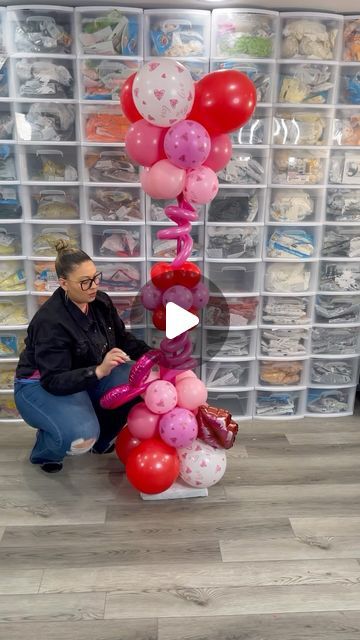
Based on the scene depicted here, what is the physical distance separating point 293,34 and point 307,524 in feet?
5.94

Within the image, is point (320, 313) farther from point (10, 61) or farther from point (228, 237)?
point (10, 61)

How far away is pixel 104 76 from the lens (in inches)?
75.4

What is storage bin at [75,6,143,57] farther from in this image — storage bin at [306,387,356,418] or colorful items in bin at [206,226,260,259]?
storage bin at [306,387,356,418]

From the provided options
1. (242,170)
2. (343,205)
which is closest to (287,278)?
(343,205)

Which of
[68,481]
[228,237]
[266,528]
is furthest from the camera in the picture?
[228,237]

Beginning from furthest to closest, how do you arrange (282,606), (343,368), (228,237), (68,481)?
(343,368)
(228,237)
(68,481)
(282,606)

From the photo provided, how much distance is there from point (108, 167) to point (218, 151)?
606mm

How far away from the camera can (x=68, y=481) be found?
1.84m

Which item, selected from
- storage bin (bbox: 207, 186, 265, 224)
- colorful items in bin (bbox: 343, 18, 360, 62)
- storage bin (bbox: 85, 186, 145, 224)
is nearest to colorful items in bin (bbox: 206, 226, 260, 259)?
storage bin (bbox: 207, 186, 265, 224)

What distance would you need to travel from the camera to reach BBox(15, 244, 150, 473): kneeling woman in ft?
5.41

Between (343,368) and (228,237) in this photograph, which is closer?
(228,237)

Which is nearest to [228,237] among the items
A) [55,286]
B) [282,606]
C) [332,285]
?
[332,285]

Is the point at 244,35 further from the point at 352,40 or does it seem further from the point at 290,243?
the point at 290,243

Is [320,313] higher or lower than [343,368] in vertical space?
higher
